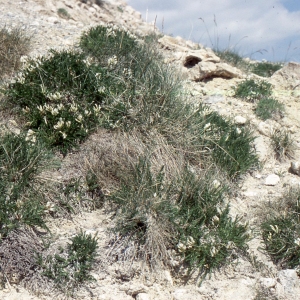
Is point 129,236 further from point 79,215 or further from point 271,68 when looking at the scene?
point 271,68

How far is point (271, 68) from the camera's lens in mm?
8711

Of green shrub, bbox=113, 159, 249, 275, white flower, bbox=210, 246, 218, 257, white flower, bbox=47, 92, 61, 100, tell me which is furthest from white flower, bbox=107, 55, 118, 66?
white flower, bbox=210, 246, 218, 257

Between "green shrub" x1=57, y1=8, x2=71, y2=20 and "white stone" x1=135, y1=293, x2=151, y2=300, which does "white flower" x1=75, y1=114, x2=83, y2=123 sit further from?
"green shrub" x1=57, y1=8, x2=71, y2=20

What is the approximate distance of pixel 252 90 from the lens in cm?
643

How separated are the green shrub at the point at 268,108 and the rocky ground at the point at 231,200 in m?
0.09

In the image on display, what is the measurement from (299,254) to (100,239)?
1683mm

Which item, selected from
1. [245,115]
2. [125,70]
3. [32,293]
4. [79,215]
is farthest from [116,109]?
Answer: [32,293]

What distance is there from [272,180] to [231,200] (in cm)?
60

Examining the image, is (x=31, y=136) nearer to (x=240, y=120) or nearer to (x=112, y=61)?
(x=112, y=61)

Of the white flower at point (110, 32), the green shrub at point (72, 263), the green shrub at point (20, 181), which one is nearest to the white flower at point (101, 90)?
the green shrub at point (20, 181)

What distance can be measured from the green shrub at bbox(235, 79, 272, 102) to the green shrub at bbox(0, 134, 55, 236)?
2.99 m

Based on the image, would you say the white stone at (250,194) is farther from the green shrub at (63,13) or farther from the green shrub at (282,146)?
the green shrub at (63,13)

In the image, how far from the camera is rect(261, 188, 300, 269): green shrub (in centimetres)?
406

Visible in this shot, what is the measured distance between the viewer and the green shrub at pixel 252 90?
20.8 feet
